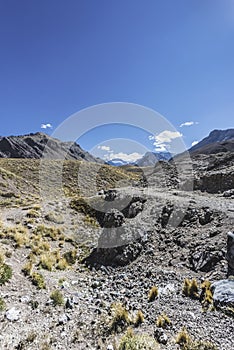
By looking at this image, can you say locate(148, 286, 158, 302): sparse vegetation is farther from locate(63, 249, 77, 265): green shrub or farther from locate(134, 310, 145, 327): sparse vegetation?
locate(63, 249, 77, 265): green shrub

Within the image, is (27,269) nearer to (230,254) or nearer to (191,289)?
(191,289)

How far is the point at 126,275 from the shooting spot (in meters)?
11.8

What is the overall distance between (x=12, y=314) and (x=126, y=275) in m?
5.98

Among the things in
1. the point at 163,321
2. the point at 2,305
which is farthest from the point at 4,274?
the point at 163,321

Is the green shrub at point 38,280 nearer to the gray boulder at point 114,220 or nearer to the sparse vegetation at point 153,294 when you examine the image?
the sparse vegetation at point 153,294

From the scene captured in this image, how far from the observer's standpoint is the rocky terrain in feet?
22.4

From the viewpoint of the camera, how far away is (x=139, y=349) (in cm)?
609

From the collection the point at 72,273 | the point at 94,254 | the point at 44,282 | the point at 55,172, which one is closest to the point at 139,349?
the point at 44,282

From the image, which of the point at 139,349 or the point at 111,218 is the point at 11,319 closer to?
the point at 139,349

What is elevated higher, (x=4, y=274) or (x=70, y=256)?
(x=4, y=274)

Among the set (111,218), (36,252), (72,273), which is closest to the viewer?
(72,273)

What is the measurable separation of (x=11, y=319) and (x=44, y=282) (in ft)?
9.49

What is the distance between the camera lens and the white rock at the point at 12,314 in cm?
715

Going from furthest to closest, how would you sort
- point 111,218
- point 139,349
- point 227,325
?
point 111,218, point 227,325, point 139,349
